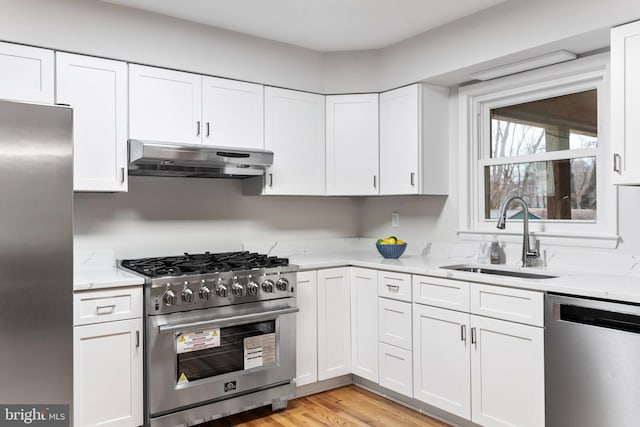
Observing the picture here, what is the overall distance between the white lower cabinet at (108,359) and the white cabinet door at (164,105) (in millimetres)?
1003

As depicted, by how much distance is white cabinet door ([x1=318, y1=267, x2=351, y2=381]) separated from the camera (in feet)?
10.8

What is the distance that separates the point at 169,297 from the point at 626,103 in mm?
2459

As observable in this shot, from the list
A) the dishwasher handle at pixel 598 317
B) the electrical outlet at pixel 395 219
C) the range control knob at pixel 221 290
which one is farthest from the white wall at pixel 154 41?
the dishwasher handle at pixel 598 317

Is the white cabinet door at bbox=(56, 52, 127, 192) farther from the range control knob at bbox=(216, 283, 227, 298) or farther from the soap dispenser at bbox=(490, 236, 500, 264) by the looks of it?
the soap dispenser at bbox=(490, 236, 500, 264)

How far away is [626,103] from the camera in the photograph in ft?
7.53

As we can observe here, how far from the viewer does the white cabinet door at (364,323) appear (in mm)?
3248

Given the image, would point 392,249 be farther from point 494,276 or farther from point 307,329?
point 494,276

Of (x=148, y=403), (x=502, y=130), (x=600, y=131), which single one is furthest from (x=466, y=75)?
(x=148, y=403)

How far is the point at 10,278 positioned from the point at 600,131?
2.95m

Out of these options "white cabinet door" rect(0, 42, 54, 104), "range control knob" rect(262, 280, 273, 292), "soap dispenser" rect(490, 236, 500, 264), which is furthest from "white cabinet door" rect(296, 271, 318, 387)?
"white cabinet door" rect(0, 42, 54, 104)

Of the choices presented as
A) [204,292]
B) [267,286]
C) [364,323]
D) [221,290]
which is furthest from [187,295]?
[364,323]

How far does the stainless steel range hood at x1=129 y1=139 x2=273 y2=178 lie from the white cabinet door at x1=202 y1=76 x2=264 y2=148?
0.19 m

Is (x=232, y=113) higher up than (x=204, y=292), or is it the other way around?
(x=232, y=113)

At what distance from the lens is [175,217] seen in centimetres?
337
